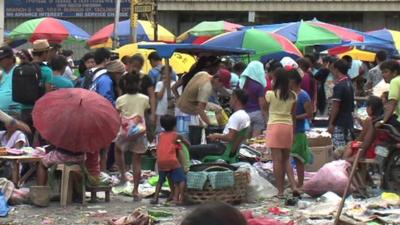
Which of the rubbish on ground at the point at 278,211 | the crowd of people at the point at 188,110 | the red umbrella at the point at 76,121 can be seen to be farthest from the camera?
the crowd of people at the point at 188,110

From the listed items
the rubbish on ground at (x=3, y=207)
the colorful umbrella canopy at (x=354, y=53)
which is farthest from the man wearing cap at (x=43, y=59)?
the colorful umbrella canopy at (x=354, y=53)

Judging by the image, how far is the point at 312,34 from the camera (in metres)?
21.0

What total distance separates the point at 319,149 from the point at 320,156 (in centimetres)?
12

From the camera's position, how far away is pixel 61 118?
962 cm

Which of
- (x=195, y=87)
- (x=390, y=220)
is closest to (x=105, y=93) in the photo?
(x=195, y=87)

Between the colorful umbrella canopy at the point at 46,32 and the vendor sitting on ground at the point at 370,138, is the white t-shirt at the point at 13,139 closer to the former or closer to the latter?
the vendor sitting on ground at the point at 370,138

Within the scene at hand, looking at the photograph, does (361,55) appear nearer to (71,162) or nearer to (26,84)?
(26,84)

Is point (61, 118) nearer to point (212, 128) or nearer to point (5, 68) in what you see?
point (5, 68)

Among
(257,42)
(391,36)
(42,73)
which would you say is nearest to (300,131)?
(42,73)

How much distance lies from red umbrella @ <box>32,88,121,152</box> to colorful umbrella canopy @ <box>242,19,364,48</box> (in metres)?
11.6

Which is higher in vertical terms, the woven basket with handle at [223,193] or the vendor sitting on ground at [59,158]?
the vendor sitting on ground at [59,158]

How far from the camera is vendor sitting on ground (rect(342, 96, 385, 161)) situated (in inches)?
412

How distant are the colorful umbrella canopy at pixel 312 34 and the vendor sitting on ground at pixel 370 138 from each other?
9.87 metres

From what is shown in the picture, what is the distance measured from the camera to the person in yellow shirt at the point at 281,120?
10125 mm
